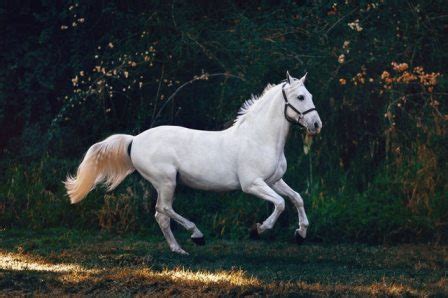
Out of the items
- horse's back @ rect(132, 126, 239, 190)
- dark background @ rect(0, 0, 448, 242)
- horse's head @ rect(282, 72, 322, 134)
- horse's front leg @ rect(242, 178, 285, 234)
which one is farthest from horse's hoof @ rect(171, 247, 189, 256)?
horse's head @ rect(282, 72, 322, 134)

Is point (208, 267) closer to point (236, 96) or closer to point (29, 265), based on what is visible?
point (29, 265)

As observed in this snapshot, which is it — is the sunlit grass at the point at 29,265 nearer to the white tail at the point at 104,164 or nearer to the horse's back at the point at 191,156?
the white tail at the point at 104,164

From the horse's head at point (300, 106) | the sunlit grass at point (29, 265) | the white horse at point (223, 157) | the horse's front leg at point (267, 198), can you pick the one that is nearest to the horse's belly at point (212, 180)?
the white horse at point (223, 157)

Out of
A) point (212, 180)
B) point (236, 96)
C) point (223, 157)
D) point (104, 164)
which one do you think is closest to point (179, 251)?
point (212, 180)

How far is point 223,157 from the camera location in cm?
1016

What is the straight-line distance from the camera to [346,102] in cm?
1293

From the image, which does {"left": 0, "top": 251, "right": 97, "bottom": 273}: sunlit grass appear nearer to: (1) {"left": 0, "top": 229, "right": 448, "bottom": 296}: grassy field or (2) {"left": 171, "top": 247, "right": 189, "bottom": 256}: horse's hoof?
(1) {"left": 0, "top": 229, "right": 448, "bottom": 296}: grassy field

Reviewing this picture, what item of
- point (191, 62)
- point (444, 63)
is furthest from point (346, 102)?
point (191, 62)

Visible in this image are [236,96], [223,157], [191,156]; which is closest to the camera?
[223,157]

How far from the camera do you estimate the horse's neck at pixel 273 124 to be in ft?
32.9

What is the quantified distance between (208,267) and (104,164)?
213 centimetres

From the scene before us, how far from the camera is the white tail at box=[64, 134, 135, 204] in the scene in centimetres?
1059

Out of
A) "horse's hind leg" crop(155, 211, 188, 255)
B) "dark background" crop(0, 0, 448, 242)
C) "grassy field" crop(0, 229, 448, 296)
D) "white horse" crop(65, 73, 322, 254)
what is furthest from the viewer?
"dark background" crop(0, 0, 448, 242)

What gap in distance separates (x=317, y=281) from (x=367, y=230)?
3.33m
